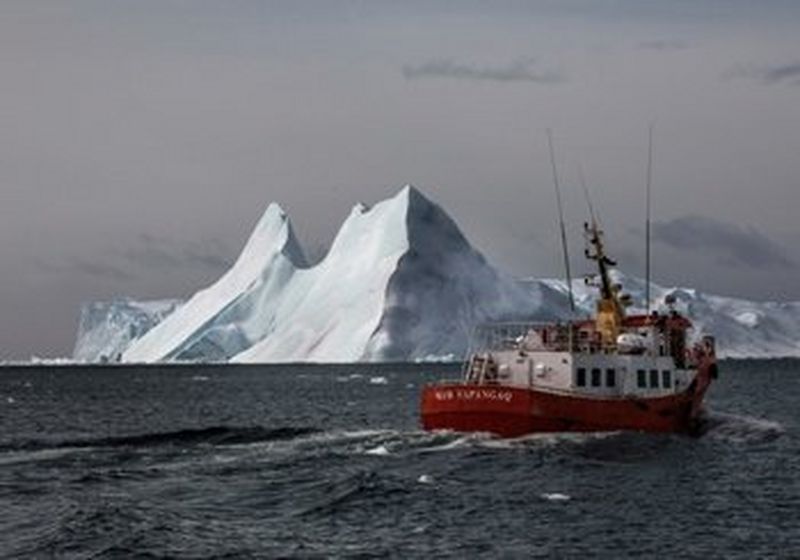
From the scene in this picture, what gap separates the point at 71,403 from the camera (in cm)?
11281

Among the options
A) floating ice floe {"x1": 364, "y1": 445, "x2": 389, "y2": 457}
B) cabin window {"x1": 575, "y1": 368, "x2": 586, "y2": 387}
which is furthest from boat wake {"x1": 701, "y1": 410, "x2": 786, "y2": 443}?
floating ice floe {"x1": 364, "y1": 445, "x2": 389, "y2": 457}

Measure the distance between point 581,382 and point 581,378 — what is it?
0.17m

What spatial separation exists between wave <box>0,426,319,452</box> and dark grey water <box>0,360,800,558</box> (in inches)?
7.7

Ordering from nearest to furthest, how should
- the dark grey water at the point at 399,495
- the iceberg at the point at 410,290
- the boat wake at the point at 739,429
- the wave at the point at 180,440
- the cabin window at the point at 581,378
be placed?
the dark grey water at the point at 399,495, the cabin window at the point at 581,378, the wave at the point at 180,440, the boat wake at the point at 739,429, the iceberg at the point at 410,290

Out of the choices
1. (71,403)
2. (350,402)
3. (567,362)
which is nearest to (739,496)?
(567,362)

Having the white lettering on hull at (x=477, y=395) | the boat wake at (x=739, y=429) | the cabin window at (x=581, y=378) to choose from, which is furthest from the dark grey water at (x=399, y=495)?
the cabin window at (x=581, y=378)

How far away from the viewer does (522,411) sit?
4769 centimetres

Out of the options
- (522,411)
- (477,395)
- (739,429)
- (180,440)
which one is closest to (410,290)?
(739,429)

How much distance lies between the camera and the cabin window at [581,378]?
49.4 metres

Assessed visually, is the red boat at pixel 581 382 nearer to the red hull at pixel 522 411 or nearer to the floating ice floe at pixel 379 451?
Answer: the red hull at pixel 522 411

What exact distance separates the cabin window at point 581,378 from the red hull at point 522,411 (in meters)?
1.04

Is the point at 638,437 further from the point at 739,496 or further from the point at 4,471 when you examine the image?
the point at 4,471

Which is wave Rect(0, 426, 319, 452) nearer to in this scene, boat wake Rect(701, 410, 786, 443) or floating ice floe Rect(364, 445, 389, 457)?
floating ice floe Rect(364, 445, 389, 457)

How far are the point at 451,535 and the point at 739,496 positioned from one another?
1196 centimetres
